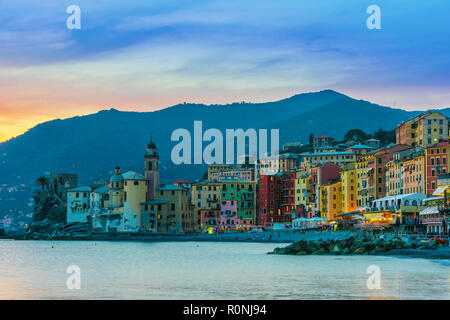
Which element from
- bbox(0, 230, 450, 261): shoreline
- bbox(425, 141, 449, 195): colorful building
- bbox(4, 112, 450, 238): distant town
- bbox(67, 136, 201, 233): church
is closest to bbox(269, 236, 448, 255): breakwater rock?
bbox(0, 230, 450, 261): shoreline

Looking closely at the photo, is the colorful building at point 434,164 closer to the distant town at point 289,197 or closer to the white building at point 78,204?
the distant town at point 289,197

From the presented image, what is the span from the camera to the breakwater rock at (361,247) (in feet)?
263

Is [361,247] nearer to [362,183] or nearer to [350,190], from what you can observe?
[362,183]

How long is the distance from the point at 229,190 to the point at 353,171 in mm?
37288

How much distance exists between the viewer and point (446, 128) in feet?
465

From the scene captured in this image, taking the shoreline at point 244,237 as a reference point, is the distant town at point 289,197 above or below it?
above

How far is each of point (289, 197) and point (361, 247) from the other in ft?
304

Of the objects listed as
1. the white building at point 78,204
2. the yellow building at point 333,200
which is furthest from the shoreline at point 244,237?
the yellow building at point 333,200

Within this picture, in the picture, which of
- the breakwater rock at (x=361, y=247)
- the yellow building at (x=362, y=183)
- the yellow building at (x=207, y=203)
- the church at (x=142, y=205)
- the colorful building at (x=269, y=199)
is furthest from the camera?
the yellow building at (x=207, y=203)

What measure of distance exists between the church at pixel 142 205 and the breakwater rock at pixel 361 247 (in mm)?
69957

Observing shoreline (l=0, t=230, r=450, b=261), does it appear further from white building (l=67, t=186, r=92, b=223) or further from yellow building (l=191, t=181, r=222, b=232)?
yellow building (l=191, t=181, r=222, b=232)
